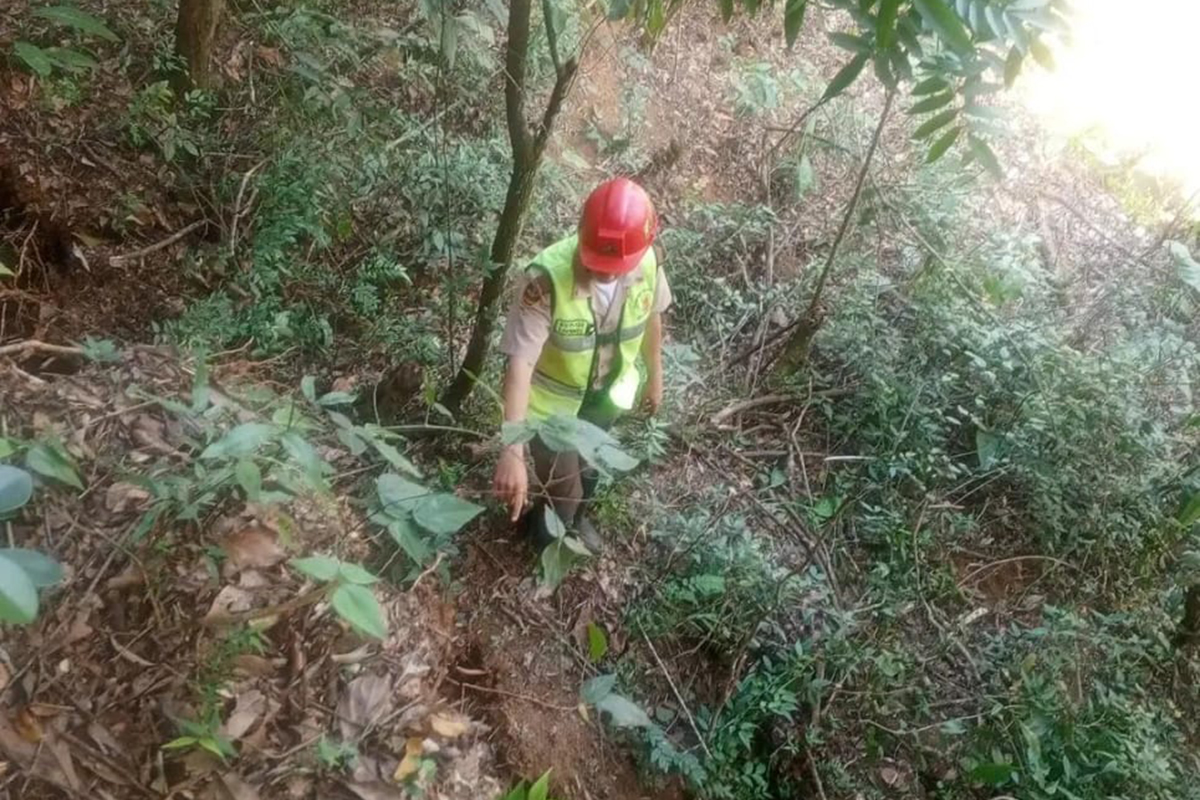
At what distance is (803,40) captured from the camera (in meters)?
6.47

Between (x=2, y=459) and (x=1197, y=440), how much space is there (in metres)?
4.59

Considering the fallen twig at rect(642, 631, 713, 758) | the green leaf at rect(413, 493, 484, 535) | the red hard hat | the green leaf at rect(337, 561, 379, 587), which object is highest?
the red hard hat

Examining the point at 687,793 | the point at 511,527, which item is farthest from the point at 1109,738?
the point at 511,527

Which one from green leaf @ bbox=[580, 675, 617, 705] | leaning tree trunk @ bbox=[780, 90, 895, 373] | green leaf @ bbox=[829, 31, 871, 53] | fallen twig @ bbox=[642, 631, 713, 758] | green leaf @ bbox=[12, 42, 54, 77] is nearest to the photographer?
green leaf @ bbox=[829, 31, 871, 53]

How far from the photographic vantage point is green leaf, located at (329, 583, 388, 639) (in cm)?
170

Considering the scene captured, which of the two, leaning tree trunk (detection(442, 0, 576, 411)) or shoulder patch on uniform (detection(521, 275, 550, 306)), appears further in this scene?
shoulder patch on uniform (detection(521, 275, 550, 306))

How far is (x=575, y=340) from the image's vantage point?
2842 millimetres

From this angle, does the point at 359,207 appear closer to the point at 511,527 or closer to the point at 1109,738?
the point at 511,527

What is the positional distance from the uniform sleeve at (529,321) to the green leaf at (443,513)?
79 cm

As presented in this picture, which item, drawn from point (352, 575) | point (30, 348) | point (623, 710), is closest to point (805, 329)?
point (623, 710)

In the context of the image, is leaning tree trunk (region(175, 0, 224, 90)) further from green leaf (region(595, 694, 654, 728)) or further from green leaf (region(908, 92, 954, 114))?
green leaf (region(595, 694, 654, 728))

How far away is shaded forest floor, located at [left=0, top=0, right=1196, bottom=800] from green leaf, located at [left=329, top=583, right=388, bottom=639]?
1.84 ft

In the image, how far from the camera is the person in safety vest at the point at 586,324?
8.59 ft

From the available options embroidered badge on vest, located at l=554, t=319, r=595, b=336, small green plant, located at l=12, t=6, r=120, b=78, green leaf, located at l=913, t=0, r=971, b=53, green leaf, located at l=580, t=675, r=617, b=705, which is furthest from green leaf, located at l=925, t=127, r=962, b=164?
small green plant, located at l=12, t=6, r=120, b=78
